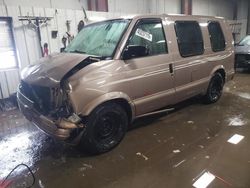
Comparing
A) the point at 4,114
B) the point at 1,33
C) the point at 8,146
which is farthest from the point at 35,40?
the point at 8,146

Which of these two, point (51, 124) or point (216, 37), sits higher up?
point (216, 37)

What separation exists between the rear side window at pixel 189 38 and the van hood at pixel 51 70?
67.5 inches

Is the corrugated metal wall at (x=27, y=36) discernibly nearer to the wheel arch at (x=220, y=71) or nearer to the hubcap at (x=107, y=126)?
the hubcap at (x=107, y=126)

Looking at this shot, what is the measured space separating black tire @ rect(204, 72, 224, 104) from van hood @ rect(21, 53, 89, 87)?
287 cm

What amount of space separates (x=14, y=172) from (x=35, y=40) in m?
3.80

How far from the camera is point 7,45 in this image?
5.30 meters

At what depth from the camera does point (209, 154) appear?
9.46 ft

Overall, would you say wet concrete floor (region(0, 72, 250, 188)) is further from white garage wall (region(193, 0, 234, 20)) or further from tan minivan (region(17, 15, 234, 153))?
white garage wall (region(193, 0, 234, 20))

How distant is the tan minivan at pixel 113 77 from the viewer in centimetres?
263

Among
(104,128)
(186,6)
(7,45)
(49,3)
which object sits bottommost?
(104,128)

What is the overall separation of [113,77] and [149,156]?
113 cm

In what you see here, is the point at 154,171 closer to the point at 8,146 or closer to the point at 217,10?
the point at 8,146

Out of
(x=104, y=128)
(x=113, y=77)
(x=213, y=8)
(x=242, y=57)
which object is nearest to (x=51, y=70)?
(x=113, y=77)

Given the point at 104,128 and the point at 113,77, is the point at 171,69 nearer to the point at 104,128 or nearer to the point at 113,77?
the point at 113,77
